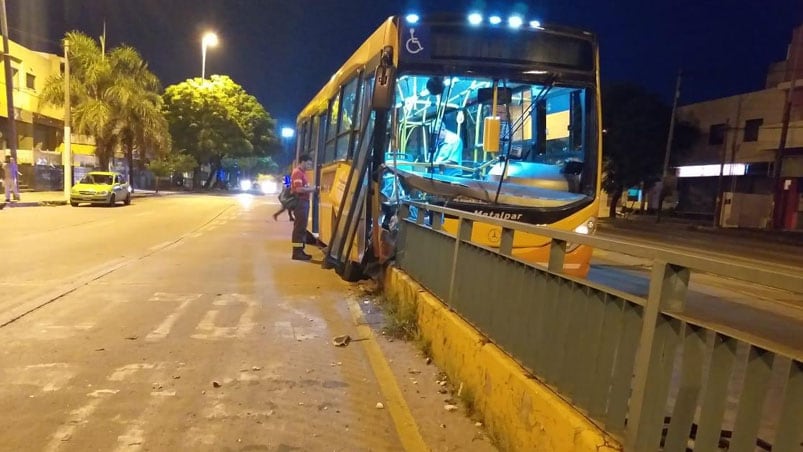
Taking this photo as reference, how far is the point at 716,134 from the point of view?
37.5 meters

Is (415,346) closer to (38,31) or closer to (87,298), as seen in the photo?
(87,298)

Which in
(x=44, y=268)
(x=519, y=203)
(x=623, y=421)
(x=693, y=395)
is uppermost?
(x=519, y=203)

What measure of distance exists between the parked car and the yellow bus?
916 inches

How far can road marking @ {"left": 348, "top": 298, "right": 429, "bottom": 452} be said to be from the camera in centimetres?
393

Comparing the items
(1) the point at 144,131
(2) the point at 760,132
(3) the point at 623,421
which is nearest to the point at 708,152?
(2) the point at 760,132

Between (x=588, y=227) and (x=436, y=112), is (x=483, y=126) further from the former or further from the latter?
(x=588, y=227)

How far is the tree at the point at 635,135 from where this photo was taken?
37000 mm

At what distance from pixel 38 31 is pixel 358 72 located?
35153mm

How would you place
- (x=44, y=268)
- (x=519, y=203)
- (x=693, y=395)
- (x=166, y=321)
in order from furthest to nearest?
(x=44, y=268) → (x=519, y=203) → (x=166, y=321) → (x=693, y=395)

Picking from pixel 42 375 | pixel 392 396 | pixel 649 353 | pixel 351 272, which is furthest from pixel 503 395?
pixel 351 272

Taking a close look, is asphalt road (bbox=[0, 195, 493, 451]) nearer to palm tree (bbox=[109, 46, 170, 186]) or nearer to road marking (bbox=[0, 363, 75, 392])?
road marking (bbox=[0, 363, 75, 392])

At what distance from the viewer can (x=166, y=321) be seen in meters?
6.70

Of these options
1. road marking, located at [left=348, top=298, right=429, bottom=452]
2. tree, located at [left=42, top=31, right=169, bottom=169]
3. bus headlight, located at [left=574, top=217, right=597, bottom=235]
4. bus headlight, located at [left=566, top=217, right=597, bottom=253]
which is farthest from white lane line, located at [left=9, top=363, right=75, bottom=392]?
tree, located at [left=42, top=31, right=169, bottom=169]

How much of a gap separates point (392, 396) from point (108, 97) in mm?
34672
